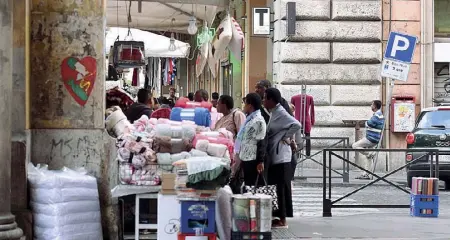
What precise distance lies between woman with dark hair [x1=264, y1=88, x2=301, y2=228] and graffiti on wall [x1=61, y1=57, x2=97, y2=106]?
2346 millimetres

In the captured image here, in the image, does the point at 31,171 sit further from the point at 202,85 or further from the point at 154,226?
the point at 202,85

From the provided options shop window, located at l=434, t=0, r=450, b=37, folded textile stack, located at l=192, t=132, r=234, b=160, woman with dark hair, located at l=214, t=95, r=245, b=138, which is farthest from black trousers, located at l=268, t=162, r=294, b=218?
shop window, located at l=434, t=0, r=450, b=37

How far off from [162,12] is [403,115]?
656 centimetres

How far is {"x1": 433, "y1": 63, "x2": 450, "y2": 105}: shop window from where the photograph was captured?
74.4 feet

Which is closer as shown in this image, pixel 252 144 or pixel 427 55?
pixel 252 144

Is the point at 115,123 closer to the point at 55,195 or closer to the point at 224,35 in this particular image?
the point at 55,195

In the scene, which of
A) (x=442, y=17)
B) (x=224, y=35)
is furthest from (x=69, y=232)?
(x=442, y=17)

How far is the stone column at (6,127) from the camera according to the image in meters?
9.27

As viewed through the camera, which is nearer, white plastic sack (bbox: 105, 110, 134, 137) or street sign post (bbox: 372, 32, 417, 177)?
white plastic sack (bbox: 105, 110, 134, 137)

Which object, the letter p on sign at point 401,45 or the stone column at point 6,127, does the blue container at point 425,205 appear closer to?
the letter p on sign at point 401,45

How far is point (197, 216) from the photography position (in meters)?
9.16

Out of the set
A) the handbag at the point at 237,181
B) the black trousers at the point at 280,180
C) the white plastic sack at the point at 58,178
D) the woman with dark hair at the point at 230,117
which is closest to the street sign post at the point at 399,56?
the woman with dark hair at the point at 230,117

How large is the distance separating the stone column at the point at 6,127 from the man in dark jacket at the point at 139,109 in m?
3.93

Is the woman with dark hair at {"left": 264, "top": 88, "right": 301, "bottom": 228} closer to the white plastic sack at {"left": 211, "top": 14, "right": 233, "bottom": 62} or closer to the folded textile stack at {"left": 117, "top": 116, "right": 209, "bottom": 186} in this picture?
the folded textile stack at {"left": 117, "top": 116, "right": 209, "bottom": 186}
